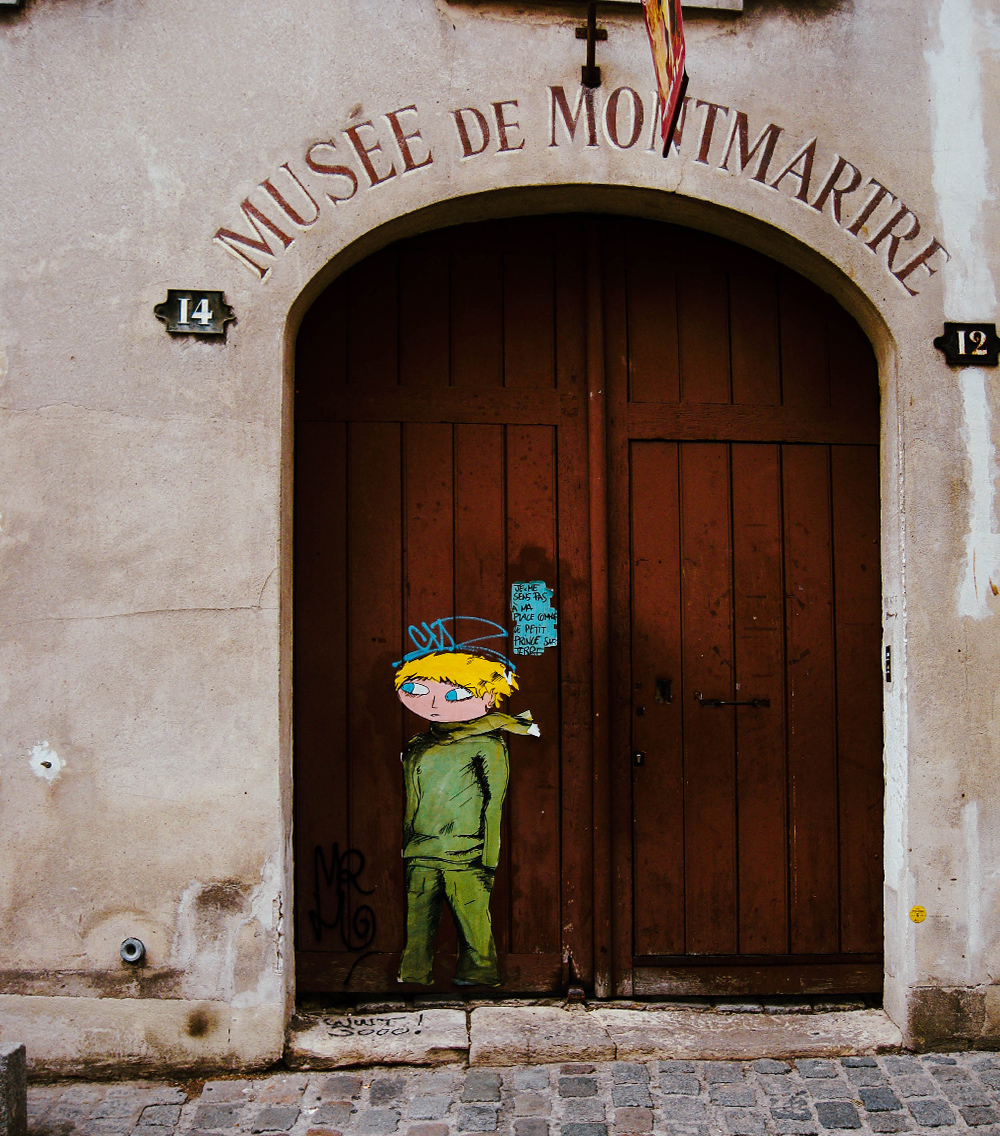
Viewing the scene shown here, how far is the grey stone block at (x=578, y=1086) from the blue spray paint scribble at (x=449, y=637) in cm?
148

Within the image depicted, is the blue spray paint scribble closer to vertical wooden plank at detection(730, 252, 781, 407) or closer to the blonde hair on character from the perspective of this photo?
the blonde hair on character

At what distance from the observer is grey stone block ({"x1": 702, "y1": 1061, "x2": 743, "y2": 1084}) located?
2.98 m

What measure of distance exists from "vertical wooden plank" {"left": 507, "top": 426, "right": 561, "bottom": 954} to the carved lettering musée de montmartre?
1.08 m

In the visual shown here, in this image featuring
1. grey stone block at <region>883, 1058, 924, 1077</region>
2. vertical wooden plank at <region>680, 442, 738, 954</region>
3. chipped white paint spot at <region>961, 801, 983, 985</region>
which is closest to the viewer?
grey stone block at <region>883, 1058, 924, 1077</region>

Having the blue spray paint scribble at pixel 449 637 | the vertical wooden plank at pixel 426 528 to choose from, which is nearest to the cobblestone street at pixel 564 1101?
the vertical wooden plank at pixel 426 528

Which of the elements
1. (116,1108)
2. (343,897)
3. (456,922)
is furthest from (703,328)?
(116,1108)

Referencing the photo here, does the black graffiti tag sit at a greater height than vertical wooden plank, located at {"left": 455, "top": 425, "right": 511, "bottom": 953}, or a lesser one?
lesser

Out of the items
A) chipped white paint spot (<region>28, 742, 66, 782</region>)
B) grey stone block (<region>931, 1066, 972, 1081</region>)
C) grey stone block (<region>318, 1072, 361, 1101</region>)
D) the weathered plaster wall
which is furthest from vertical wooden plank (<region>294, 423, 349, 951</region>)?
grey stone block (<region>931, 1066, 972, 1081</region>)

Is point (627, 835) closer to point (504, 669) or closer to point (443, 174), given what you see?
point (504, 669)

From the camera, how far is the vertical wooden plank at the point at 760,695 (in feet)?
11.6

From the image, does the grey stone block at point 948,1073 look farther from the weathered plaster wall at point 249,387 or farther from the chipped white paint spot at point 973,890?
the chipped white paint spot at point 973,890

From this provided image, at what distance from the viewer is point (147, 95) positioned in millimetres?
3119

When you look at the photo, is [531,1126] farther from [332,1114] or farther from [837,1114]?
[837,1114]

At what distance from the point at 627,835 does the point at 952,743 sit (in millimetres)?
1280
